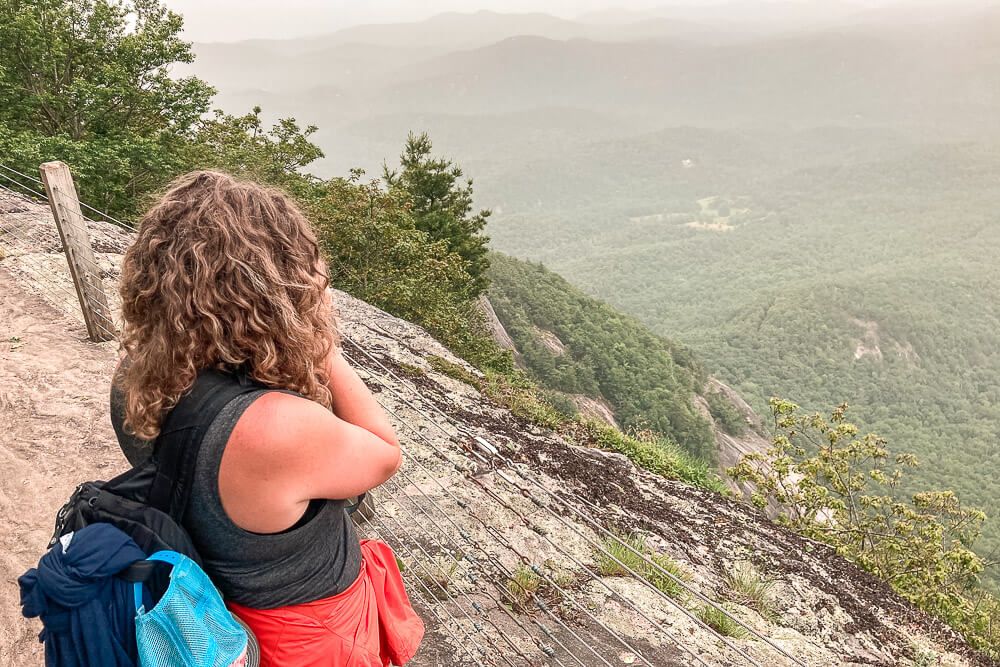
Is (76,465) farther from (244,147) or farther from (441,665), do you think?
(244,147)

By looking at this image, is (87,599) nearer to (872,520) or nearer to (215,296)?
(215,296)

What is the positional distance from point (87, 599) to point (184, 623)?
24 cm

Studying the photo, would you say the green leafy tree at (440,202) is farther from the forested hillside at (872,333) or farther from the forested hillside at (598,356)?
the forested hillside at (872,333)

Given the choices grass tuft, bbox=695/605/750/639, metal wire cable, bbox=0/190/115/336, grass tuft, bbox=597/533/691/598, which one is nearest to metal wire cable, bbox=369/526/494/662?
grass tuft, bbox=597/533/691/598

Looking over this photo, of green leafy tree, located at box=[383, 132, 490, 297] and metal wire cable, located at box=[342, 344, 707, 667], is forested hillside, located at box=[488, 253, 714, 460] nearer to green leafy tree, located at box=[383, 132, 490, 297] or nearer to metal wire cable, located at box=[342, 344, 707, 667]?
green leafy tree, located at box=[383, 132, 490, 297]

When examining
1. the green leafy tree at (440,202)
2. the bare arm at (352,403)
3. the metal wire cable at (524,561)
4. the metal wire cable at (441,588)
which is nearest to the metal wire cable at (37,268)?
the metal wire cable at (524,561)

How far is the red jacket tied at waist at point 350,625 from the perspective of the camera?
1.87 metres

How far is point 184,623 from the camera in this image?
63.0 inches

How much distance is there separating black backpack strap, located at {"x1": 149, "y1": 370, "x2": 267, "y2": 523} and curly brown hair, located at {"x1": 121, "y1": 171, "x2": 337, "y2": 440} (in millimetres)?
35

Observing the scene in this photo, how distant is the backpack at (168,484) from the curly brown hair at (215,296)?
5 centimetres

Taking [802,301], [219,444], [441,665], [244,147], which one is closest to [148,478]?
[219,444]

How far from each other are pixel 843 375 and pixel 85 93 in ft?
293

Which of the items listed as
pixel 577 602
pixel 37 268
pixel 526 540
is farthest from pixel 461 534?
pixel 37 268

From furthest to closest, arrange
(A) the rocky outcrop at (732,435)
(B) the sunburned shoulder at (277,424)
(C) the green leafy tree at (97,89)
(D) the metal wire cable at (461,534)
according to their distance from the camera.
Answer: (A) the rocky outcrop at (732,435) → (C) the green leafy tree at (97,89) → (D) the metal wire cable at (461,534) → (B) the sunburned shoulder at (277,424)
